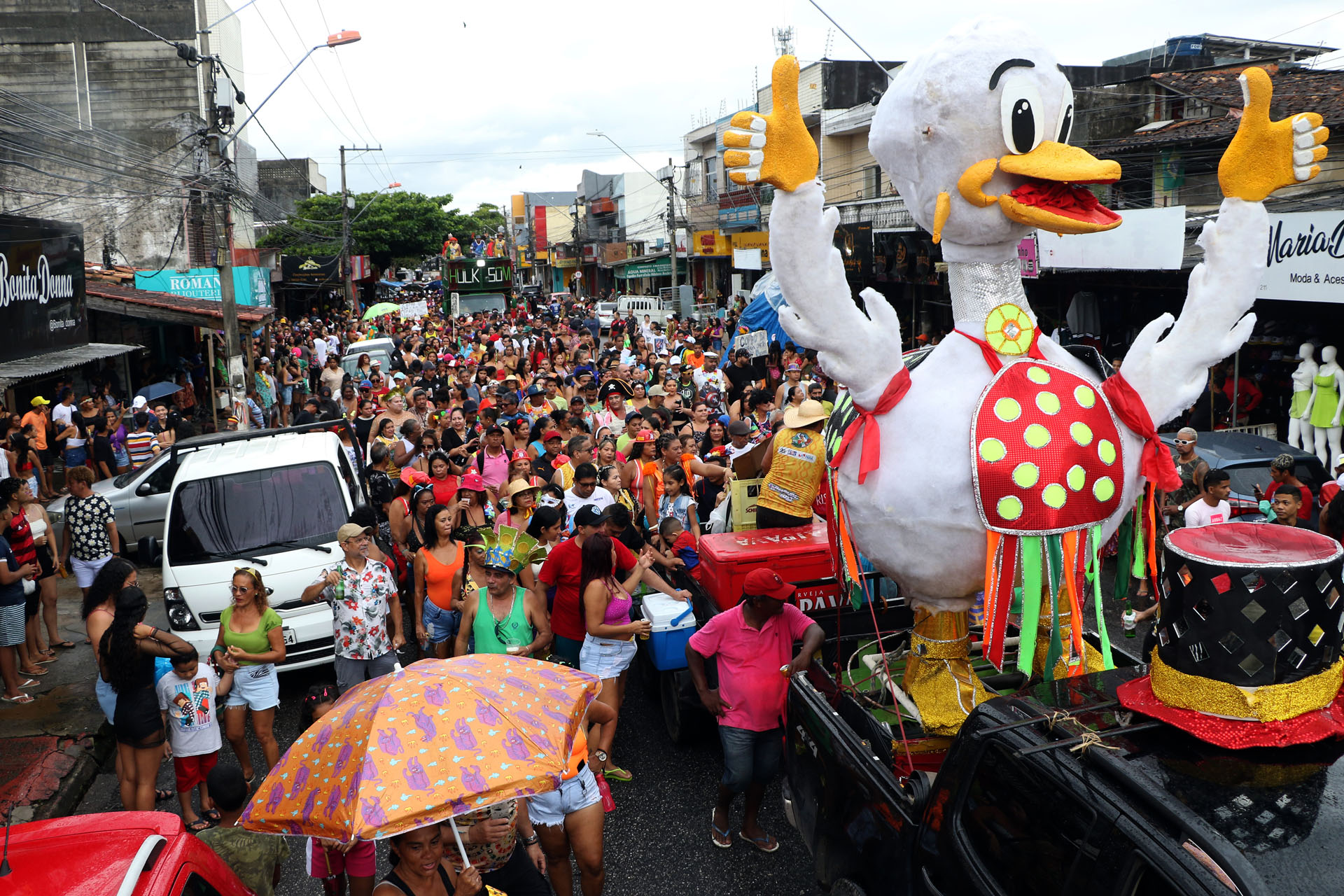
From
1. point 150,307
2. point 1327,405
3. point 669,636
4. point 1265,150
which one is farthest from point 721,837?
point 150,307

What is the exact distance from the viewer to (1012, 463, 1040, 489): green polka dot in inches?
169

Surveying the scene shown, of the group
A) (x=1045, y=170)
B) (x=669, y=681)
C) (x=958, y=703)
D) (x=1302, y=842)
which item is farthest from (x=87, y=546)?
(x=1302, y=842)

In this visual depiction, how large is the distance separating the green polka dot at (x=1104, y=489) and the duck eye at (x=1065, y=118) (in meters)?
1.47

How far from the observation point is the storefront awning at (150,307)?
16.7 m

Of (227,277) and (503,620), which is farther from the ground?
(227,277)

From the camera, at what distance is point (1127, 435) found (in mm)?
4551

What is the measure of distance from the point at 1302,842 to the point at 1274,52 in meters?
28.5

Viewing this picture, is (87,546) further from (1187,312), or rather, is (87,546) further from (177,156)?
(177,156)

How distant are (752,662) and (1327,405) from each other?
31.4 ft

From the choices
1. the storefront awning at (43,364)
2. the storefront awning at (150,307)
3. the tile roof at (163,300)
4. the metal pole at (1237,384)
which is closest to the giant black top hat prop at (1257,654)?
the storefront awning at (43,364)

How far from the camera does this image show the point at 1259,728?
9.64ft

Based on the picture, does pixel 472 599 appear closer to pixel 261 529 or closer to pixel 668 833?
pixel 668 833

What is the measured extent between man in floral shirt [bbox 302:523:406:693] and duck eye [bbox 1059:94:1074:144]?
173 inches

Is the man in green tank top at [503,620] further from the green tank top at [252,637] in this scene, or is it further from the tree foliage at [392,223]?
the tree foliage at [392,223]
